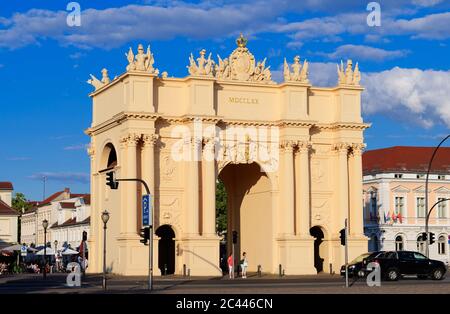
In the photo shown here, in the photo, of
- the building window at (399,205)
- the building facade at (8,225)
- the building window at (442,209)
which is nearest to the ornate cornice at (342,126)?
the building window at (399,205)

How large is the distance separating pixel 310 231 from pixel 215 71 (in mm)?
13011

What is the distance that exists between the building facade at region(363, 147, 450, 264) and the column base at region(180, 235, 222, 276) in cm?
4286

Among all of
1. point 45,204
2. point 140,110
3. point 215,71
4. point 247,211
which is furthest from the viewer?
point 45,204

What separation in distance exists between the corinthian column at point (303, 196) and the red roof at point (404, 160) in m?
38.0

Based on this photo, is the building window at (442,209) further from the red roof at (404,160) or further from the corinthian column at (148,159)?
the corinthian column at (148,159)

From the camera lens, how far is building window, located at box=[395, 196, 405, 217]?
9994 centimetres

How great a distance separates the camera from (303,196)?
6341 centimetres

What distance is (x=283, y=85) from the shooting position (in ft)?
209

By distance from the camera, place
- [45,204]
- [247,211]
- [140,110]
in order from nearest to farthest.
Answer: [140,110] < [247,211] < [45,204]

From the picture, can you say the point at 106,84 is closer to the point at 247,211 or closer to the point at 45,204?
the point at 247,211

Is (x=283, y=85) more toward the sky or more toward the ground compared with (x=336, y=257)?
more toward the sky

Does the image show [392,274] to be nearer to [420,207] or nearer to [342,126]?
[342,126]
